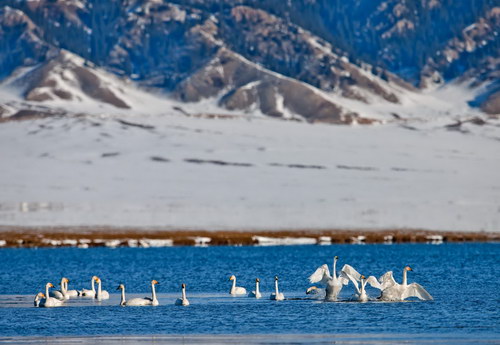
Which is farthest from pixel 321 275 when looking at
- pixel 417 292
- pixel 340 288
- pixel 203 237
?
pixel 203 237

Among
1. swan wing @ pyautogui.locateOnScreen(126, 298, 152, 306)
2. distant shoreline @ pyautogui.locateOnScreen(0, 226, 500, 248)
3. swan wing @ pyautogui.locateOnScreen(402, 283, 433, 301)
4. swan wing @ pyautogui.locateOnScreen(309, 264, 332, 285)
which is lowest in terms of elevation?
swan wing @ pyautogui.locateOnScreen(126, 298, 152, 306)

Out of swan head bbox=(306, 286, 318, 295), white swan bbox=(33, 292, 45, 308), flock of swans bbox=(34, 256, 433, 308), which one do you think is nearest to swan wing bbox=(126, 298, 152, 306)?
flock of swans bbox=(34, 256, 433, 308)

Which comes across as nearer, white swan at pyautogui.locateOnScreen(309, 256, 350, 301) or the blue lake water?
the blue lake water

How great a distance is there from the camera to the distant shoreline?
393 ft

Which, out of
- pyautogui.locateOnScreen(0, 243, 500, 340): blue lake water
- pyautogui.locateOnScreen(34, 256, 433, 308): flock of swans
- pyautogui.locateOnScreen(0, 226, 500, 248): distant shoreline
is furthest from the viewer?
pyautogui.locateOnScreen(0, 226, 500, 248): distant shoreline

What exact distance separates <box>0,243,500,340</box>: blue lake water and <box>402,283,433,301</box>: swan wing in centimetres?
28

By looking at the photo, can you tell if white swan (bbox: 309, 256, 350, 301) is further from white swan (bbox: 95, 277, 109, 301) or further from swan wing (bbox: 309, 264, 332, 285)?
white swan (bbox: 95, 277, 109, 301)

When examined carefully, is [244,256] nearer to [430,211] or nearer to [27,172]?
[430,211]

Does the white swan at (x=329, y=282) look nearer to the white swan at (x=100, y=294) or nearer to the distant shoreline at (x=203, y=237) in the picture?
the white swan at (x=100, y=294)

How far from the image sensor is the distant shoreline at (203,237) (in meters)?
120

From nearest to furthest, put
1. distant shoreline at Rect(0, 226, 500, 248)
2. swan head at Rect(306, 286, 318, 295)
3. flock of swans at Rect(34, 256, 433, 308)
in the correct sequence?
flock of swans at Rect(34, 256, 433, 308) → swan head at Rect(306, 286, 318, 295) → distant shoreline at Rect(0, 226, 500, 248)

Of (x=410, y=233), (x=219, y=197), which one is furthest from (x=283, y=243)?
(x=219, y=197)

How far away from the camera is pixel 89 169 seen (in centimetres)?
18862

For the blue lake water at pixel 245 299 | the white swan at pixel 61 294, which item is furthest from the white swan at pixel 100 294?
the white swan at pixel 61 294
